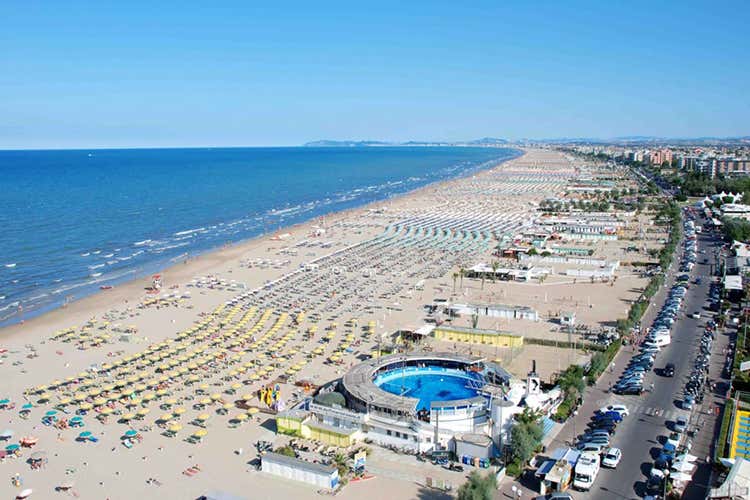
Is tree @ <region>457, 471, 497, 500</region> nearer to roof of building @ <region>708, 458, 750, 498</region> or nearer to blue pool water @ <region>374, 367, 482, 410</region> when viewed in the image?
roof of building @ <region>708, 458, 750, 498</region>

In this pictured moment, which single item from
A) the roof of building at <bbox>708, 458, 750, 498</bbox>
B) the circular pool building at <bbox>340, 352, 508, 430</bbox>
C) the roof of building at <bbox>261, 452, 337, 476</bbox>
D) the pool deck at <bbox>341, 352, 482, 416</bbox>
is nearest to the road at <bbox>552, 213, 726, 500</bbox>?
the roof of building at <bbox>708, 458, 750, 498</bbox>

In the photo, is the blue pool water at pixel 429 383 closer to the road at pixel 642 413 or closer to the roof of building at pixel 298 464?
the road at pixel 642 413

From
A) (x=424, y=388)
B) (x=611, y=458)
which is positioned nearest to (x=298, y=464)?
(x=424, y=388)

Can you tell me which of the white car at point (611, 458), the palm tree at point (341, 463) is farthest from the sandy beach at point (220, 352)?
the white car at point (611, 458)

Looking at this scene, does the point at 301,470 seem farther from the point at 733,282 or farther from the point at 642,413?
the point at 733,282

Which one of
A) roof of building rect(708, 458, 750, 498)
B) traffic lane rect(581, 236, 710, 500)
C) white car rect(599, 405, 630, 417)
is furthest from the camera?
white car rect(599, 405, 630, 417)

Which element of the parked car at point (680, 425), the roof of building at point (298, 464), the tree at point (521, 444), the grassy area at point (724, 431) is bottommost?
the roof of building at point (298, 464)
